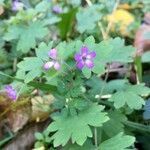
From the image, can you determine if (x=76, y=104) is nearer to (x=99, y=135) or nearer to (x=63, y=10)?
(x=99, y=135)

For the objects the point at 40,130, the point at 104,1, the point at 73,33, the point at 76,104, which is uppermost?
the point at 104,1

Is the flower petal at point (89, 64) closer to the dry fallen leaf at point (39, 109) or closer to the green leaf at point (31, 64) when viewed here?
the green leaf at point (31, 64)

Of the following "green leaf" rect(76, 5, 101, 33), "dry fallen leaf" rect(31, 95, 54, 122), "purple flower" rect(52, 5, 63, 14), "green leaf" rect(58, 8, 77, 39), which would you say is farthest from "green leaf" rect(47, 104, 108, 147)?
"purple flower" rect(52, 5, 63, 14)

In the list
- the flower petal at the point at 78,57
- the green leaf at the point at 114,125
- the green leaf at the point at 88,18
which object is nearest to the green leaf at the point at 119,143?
the green leaf at the point at 114,125

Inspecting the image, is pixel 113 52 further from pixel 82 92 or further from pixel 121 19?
pixel 121 19

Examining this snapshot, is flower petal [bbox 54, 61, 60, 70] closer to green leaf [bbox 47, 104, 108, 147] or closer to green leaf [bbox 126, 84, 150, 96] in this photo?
green leaf [bbox 47, 104, 108, 147]

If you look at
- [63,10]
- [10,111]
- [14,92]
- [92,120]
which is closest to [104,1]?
[63,10]
